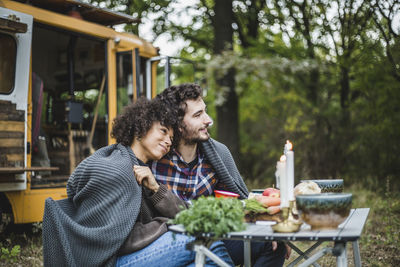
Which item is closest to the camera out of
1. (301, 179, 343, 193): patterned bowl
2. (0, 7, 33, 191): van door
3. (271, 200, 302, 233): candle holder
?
(271, 200, 302, 233): candle holder

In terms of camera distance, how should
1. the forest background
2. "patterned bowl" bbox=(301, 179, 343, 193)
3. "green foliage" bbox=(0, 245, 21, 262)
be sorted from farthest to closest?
the forest background < "green foliage" bbox=(0, 245, 21, 262) < "patterned bowl" bbox=(301, 179, 343, 193)

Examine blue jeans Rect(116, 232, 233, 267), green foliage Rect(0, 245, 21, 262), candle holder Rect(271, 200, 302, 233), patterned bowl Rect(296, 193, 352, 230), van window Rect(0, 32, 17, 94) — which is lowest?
green foliage Rect(0, 245, 21, 262)

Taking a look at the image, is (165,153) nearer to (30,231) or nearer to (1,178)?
(1,178)

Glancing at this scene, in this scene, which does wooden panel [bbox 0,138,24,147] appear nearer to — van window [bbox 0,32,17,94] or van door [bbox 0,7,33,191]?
van door [bbox 0,7,33,191]

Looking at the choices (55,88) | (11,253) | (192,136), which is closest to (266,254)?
(192,136)

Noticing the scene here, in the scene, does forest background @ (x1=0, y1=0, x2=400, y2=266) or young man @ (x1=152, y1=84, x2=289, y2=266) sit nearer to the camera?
young man @ (x1=152, y1=84, x2=289, y2=266)

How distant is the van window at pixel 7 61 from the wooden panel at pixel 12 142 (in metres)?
0.52

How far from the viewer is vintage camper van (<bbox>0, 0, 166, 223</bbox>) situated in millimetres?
4797

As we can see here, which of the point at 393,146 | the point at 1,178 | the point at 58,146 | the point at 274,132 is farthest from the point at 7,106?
the point at 274,132

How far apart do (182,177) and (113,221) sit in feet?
2.69

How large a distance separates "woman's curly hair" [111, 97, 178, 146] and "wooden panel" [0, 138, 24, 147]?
2339 millimetres

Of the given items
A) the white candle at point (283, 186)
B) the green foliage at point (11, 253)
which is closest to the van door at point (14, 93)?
the green foliage at point (11, 253)

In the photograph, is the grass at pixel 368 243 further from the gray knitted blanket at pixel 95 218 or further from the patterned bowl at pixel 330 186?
the gray knitted blanket at pixel 95 218

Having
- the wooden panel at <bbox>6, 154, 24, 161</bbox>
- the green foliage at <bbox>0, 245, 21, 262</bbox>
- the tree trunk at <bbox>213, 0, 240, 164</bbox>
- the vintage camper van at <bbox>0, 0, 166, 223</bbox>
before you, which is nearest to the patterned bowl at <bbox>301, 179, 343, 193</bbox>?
the green foliage at <bbox>0, 245, 21, 262</bbox>
